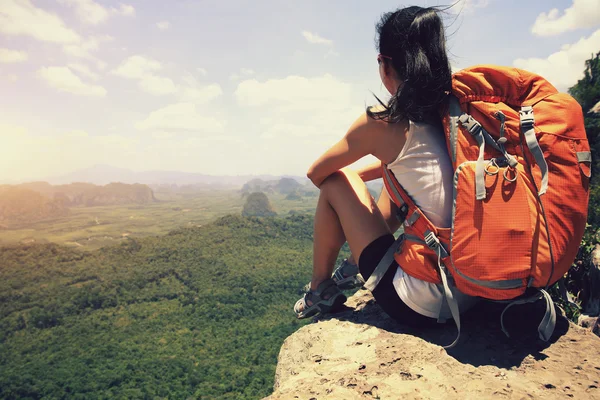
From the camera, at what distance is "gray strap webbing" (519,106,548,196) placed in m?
1.40

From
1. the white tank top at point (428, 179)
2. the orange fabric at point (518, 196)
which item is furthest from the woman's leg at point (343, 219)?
the orange fabric at point (518, 196)

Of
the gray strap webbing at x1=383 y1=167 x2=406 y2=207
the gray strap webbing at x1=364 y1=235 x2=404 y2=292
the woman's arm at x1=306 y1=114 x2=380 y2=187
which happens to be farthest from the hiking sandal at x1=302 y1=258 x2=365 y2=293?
the gray strap webbing at x1=383 y1=167 x2=406 y2=207

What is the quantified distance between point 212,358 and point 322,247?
31.0 m

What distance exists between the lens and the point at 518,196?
141cm

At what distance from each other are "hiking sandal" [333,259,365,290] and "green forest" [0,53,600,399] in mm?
2129

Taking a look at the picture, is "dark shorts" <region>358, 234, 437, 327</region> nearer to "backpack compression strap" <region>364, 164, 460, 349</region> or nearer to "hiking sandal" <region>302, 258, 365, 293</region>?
"backpack compression strap" <region>364, 164, 460, 349</region>

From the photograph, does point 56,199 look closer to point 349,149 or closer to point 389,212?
point 389,212

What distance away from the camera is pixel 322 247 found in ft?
7.82

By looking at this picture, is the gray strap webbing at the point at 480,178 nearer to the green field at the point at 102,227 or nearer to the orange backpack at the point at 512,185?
the orange backpack at the point at 512,185

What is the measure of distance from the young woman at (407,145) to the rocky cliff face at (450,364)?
20 cm

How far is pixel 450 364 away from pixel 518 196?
89cm

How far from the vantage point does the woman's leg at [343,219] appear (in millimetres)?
2154

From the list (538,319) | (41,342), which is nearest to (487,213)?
(538,319)

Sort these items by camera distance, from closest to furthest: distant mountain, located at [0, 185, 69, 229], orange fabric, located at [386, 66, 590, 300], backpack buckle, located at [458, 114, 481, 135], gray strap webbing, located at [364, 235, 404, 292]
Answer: orange fabric, located at [386, 66, 590, 300], backpack buckle, located at [458, 114, 481, 135], gray strap webbing, located at [364, 235, 404, 292], distant mountain, located at [0, 185, 69, 229]
